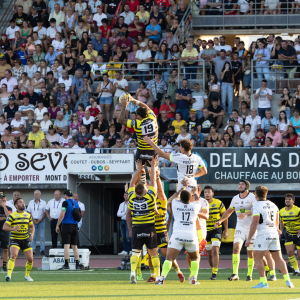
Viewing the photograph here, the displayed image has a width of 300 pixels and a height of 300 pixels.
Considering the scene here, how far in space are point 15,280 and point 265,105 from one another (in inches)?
457

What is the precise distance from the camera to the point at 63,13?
26391mm

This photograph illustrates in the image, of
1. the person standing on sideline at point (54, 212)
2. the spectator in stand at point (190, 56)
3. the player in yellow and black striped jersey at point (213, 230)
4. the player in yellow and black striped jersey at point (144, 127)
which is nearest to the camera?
the player in yellow and black striped jersey at point (144, 127)

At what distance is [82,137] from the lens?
21.1 meters

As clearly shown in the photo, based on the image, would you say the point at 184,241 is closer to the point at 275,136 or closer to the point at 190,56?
the point at 275,136

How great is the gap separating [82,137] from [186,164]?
1022 cm

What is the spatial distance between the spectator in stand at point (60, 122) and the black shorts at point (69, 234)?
6.96 metres

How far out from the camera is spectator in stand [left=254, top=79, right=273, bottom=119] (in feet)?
69.4

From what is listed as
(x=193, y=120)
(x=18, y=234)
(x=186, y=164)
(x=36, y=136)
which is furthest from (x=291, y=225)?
(x=36, y=136)

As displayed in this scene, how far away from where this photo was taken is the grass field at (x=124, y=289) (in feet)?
30.3

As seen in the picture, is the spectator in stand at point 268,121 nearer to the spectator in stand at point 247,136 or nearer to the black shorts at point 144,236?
the spectator in stand at point 247,136

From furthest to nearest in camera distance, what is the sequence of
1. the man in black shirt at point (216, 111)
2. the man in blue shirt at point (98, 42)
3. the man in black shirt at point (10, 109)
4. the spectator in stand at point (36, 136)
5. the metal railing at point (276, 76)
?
the man in blue shirt at point (98, 42)
the man in black shirt at point (10, 109)
the metal railing at point (276, 76)
the spectator in stand at point (36, 136)
the man in black shirt at point (216, 111)

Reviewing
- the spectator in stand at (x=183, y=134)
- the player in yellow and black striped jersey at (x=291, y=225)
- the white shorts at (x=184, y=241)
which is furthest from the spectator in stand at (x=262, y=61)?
the white shorts at (x=184, y=241)

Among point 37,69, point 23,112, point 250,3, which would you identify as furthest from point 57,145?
point 250,3

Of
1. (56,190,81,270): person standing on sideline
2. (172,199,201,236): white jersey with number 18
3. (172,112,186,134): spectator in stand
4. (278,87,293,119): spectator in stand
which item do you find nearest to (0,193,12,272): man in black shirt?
(56,190,81,270): person standing on sideline
